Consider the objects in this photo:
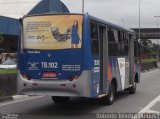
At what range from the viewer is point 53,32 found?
1363 centimetres

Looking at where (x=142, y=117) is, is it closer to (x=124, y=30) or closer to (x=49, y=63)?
(x=49, y=63)

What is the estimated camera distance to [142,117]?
1255 centimetres

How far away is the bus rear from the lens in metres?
13.2

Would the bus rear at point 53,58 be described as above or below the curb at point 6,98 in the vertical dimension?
above

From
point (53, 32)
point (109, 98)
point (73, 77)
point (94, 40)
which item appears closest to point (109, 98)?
point (109, 98)

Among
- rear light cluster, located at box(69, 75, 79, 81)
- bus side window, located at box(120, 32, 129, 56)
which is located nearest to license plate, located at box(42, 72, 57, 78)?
rear light cluster, located at box(69, 75, 79, 81)

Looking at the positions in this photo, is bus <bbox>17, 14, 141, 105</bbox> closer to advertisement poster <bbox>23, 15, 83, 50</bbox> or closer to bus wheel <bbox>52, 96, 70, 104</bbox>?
advertisement poster <bbox>23, 15, 83, 50</bbox>

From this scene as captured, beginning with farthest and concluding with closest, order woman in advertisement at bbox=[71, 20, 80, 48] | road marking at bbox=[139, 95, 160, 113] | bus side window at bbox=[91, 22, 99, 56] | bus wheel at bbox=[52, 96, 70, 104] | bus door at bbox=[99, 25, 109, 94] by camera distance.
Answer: bus wheel at bbox=[52, 96, 70, 104], bus door at bbox=[99, 25, 109, 94], road marking at bbox=[139, 95, 160, 113], bus side window at bbox=[91, 22, 99, 56], woman in advertisement at bbox=[71, 20, 80, 48]

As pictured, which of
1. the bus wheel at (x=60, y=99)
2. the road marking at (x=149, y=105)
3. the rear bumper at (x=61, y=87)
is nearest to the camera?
the rear bumper at (x=61, y=87)

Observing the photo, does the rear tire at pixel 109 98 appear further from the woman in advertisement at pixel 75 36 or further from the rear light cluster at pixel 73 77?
the woman in advertisement at pixel 75 36

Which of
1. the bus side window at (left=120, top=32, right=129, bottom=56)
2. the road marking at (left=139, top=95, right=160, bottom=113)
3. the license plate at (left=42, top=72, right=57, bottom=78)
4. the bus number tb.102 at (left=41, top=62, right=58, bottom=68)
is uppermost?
the bus side window at (left=120, top=32, right=129, bottom=56)

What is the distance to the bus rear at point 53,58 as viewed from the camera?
1318cm

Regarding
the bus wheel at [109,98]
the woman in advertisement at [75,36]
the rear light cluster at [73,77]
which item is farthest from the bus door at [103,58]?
the rear light cluster at [73,77]

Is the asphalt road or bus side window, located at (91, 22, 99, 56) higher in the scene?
bus side window, located at (91, 22, 99, 56)
